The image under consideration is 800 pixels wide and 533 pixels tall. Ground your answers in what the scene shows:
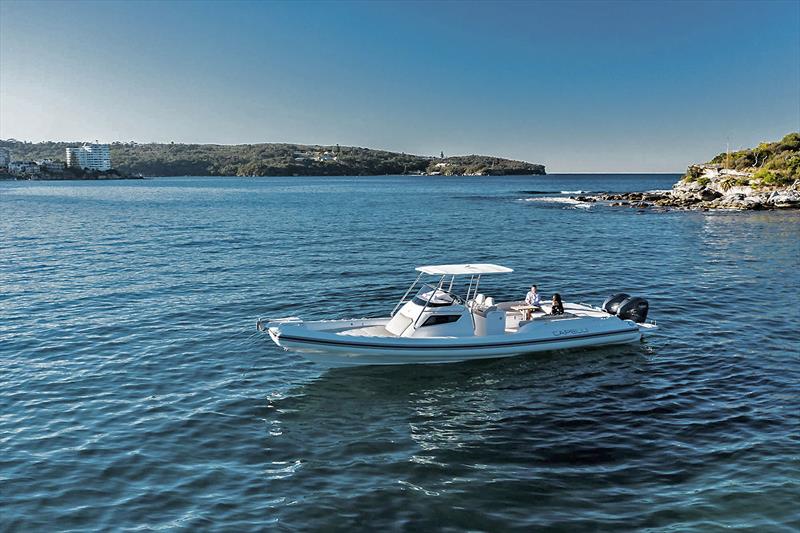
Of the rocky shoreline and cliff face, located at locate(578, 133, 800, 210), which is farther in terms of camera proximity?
cliff face, located at locate(578, 133, 800, 210)

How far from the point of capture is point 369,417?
1512 centimetres

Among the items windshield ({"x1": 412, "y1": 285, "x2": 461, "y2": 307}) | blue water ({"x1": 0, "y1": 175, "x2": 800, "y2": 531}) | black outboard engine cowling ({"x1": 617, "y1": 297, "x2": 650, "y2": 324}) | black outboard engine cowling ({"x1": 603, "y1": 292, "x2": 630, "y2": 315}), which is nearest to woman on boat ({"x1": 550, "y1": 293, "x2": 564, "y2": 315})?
blue water ({"x1": 0, "y1": 175, "x2": 800, "y2": 531})

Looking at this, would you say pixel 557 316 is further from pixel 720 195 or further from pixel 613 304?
pixel 720 195

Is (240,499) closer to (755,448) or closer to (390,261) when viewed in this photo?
(755,448)

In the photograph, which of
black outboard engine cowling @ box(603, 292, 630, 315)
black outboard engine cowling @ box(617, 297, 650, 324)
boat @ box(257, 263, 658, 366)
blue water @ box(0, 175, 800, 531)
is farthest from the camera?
black outboard engine cowling @ box(603, 292, 630, 315)

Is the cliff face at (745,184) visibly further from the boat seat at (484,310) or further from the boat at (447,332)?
the boat seat at (484,310)

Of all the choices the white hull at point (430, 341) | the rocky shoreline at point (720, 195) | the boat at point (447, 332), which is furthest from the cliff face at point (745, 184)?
the boat at point (447, 332)

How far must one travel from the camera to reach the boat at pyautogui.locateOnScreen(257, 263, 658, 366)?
17656 millimetres

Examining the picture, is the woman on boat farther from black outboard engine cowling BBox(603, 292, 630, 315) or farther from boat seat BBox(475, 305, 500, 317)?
boat seat BBox(475, 305, 500, 317)

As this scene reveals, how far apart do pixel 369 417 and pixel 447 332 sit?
4.67m

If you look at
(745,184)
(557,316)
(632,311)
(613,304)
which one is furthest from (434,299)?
(745,184)

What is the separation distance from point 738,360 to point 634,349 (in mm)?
3301

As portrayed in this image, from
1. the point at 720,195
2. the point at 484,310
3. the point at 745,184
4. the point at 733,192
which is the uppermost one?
the point at 745,184

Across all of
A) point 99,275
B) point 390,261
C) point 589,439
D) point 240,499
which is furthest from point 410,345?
point 99,275
